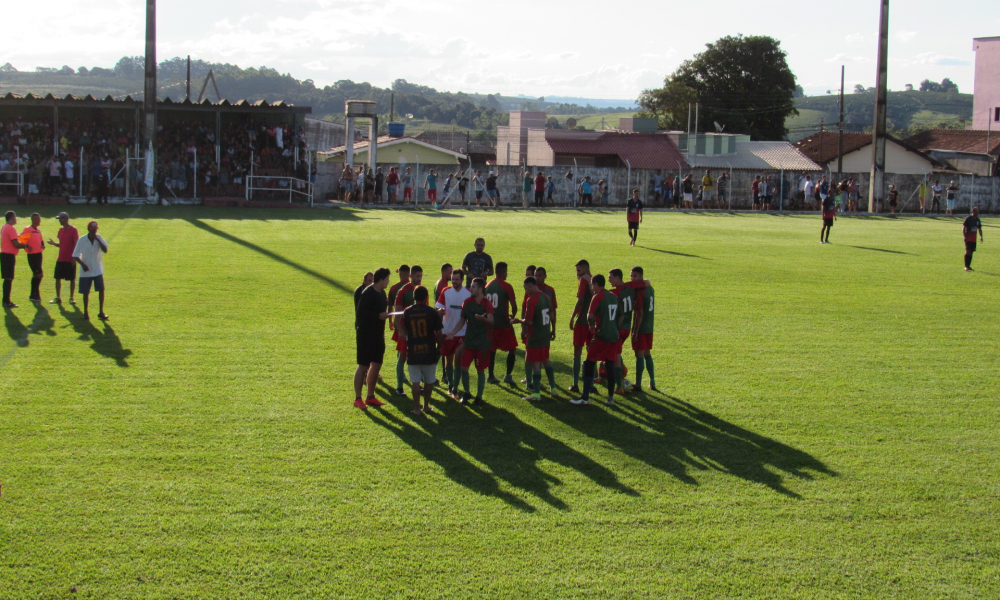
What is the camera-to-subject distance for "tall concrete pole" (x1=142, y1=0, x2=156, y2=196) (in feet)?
106

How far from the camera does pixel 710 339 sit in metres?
13.1

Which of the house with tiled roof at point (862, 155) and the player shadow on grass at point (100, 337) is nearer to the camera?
the player shadow on grass at point (100, 337)

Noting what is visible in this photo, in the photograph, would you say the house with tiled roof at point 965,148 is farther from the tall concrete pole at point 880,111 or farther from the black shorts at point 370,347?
the black shorts at point 370,347

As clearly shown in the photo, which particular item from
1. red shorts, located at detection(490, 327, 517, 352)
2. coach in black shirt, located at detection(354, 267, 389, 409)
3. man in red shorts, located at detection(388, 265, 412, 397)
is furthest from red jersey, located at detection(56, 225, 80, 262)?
red shorts, located at detection(490, 327, 517, 352)

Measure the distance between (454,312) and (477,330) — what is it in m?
0.47

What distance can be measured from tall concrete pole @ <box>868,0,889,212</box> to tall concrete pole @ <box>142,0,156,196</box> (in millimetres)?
32430

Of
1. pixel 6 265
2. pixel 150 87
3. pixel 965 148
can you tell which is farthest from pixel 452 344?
pixel 965 148

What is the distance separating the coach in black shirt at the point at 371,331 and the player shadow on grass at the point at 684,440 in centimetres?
199

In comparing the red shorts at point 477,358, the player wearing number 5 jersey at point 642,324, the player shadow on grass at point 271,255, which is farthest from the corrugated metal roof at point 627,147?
the red shorts at point 477,358

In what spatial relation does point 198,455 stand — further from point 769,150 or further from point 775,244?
point 769,150

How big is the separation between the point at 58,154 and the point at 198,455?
30.5m

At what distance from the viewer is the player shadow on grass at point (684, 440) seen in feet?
25.8

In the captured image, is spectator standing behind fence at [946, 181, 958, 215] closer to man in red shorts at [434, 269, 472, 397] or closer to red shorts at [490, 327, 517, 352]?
red shorts at [490, 327, 517, 352]

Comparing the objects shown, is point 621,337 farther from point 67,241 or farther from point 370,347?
point 67,241
